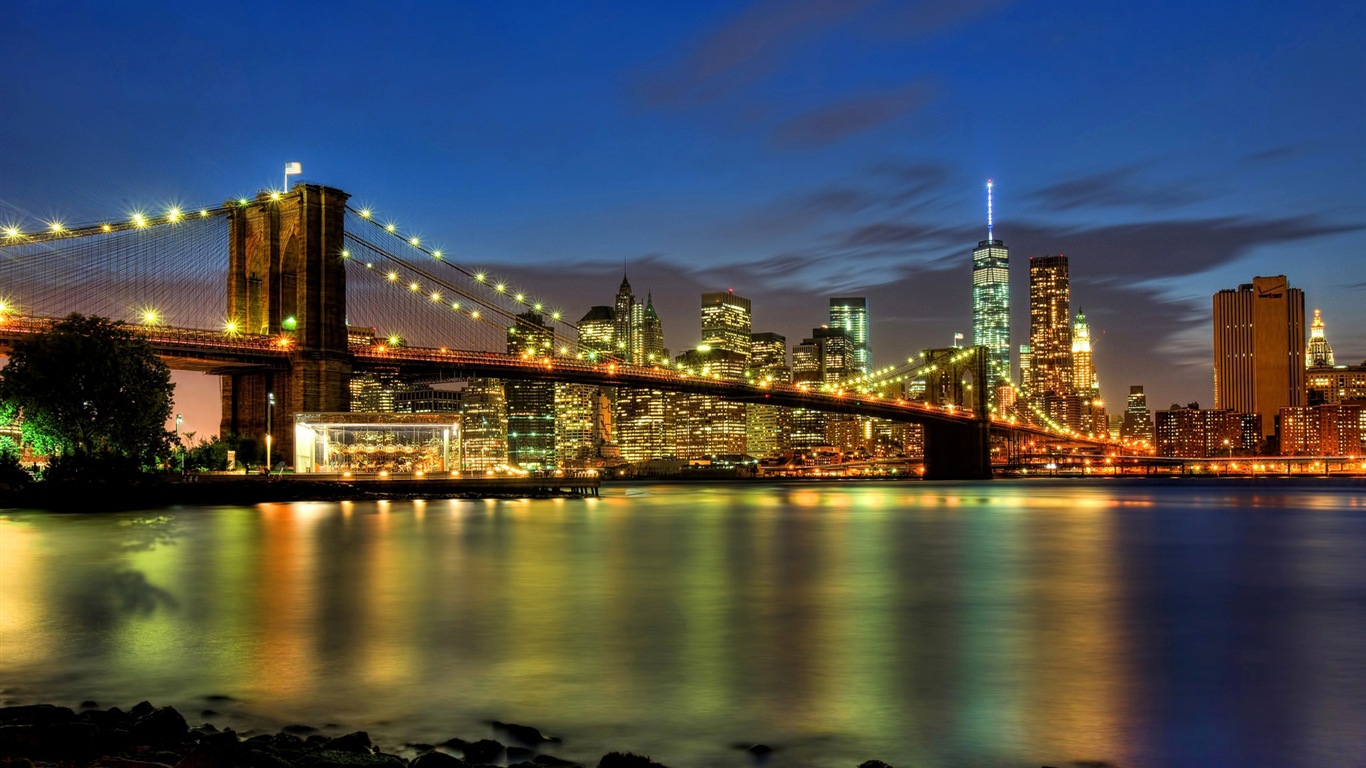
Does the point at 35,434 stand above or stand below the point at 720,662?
above

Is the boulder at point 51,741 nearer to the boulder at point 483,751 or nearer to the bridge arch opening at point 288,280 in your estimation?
the boulder at point 483,751

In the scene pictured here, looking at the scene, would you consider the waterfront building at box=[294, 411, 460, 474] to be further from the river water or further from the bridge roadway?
the river water

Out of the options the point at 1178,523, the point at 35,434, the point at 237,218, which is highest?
the point at 237,218

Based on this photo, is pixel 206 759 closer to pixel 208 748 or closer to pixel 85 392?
pixel 208 748

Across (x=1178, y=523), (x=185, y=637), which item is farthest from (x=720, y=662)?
(x=1178, y=523)

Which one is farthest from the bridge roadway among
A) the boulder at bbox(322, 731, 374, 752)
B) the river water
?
the boulder at bbox(322, 731, 374, 752)

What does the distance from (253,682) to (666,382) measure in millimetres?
69534

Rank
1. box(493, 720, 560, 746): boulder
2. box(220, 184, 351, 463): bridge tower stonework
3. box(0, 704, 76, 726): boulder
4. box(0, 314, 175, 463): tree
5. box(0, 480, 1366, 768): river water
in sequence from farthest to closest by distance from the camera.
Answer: box(220, 184, 351, 463): bridge tower stonework, box(0, 314, 175, 463): tree, box(0, 480, 1366, 768): river water, box(493, 720, 560, 746): boulder, box(0, 704, 76, 726): boulder

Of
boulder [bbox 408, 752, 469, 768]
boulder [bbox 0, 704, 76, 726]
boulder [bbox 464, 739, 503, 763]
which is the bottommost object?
boulder [bbox 464, 739, 503, 763]

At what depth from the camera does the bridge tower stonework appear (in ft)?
202

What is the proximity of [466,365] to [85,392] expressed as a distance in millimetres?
24494

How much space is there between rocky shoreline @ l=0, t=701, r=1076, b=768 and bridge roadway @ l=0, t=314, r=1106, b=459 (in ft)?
159

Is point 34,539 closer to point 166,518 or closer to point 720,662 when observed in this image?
point 166,518

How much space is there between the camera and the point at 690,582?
25000 millimetres
